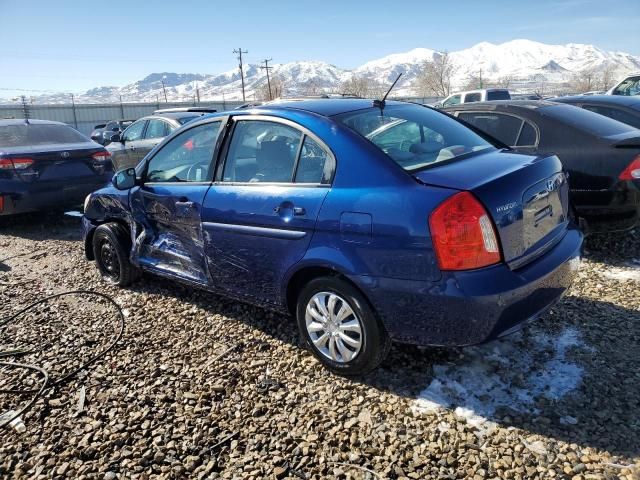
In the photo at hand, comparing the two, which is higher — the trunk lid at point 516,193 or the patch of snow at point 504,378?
the trunk lid at point 516,193

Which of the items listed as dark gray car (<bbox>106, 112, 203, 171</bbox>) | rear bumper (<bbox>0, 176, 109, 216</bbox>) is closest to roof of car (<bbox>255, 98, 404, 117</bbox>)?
rear bumper (<bbox>0, 176, 109, 216</bbox>)

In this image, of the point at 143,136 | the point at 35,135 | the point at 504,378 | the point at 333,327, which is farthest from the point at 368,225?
the point at 143,136

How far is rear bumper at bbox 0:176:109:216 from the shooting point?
648 cm

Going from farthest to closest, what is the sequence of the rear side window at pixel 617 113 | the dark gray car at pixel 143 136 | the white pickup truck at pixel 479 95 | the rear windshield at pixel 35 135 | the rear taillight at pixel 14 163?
the white pickup truck at pixel 479 95, the dark gray car at pixel 143 136, the rear windshield at pixel 35 135, the rear taillight at pixel 14 163, the rear side window at pixel 617 113

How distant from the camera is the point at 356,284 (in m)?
2.66

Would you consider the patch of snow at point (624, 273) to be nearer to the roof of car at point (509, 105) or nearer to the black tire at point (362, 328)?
the roof of car at point (509, 105)

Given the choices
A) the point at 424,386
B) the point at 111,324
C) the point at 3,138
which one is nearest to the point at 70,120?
the point at 3,138

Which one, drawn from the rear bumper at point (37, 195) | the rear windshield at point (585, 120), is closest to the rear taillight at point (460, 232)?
the rear windshield at point (585, 120)

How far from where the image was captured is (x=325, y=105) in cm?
330

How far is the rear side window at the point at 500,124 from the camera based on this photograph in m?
4.83

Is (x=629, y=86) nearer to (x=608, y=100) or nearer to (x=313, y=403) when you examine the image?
(x=608, y=100)

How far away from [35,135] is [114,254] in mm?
3983

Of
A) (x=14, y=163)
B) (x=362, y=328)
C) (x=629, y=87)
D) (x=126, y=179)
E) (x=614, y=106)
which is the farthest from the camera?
(x=629, y=87)

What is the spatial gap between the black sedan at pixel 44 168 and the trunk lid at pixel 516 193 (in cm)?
592
